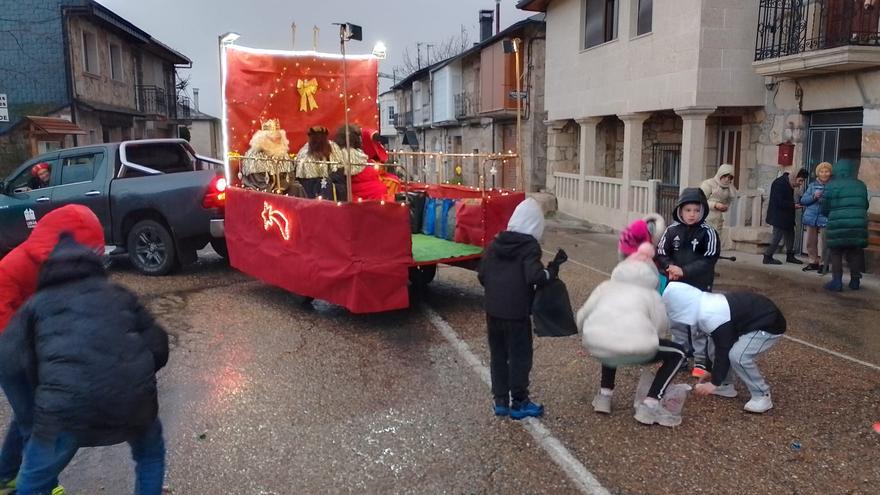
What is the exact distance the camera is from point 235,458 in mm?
4164

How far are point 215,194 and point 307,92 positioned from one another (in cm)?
184

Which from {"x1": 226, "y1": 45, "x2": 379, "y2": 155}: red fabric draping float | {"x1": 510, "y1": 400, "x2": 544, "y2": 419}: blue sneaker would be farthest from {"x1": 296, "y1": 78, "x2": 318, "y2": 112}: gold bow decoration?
{"x1": 510, "y1": 400, "x2": 544, "y2": 419}: blue sneaker

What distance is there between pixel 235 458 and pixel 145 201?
609 centimetres

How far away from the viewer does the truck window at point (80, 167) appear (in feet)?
31.9

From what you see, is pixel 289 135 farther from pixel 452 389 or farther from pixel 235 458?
pixel 235 458

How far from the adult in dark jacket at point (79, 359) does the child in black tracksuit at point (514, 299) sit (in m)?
2.16

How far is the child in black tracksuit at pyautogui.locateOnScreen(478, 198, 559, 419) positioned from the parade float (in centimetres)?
196

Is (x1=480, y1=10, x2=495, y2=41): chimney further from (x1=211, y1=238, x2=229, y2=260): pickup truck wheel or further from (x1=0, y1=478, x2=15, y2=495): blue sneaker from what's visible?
(x1=0, y1=478, x2=15, y2=495): blue sneaker

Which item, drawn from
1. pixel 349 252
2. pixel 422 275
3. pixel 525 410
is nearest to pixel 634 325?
pixel 525 410

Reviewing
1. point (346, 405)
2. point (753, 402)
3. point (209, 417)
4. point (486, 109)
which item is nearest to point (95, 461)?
point (209, 417)

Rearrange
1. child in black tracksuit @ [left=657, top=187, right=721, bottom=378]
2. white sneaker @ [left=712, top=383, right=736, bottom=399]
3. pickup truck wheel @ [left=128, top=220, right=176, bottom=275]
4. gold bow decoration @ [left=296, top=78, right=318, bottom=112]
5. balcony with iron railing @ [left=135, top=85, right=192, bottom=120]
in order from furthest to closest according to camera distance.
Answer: balcony with iron railing @ [left=135, top=85, right=192, bottom=120] → gold bow decoration @ [left=296, top=78, right=318, bottom=112] → pickup truck wheel @ [left=128, top=220, right=176, bottom=275] → child in black tracksuit @ [left=657, top=187, right=721, bottom=378] → white sneaker @ [left=712, top=383, right=736, bottom=399]

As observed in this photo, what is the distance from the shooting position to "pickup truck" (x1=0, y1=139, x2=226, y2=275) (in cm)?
924

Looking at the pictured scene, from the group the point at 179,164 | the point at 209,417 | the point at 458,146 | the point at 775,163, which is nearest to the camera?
the point at 209,417

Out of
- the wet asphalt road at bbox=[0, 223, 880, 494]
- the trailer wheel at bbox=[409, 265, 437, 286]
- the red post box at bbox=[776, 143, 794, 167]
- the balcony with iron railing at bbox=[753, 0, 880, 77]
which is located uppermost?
the balcony with iron railing at bbox=[753, 0, 880, 77]
